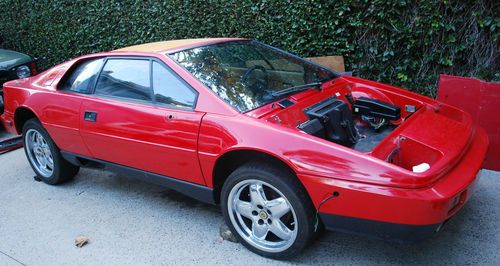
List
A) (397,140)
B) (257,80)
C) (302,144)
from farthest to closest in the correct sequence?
(257,80)
(397,140)
(302,144)

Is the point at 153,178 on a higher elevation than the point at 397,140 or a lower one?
lower

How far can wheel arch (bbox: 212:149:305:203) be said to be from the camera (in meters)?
2.76

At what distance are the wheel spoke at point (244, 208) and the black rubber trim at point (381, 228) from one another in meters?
0.61

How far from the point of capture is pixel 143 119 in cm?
329

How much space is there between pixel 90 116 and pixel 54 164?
3.48 feet

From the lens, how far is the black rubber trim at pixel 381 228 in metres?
2.30

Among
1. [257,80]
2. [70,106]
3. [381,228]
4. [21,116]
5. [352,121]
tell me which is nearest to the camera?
[381,228]

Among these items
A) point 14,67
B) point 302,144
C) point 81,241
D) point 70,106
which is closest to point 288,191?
point 302,144

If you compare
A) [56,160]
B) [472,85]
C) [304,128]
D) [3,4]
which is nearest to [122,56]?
[56,160]

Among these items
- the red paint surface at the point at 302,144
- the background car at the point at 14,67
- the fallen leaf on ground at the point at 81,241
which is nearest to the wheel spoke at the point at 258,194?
the red paint surface at the point at 302,144

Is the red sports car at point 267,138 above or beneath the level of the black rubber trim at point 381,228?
above

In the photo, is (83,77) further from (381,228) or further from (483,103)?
(483,103)

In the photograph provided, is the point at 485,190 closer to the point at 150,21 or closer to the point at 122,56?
the point at 122,56

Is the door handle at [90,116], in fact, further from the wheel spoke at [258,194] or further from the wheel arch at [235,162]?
the wheel spoke at [258,194]
